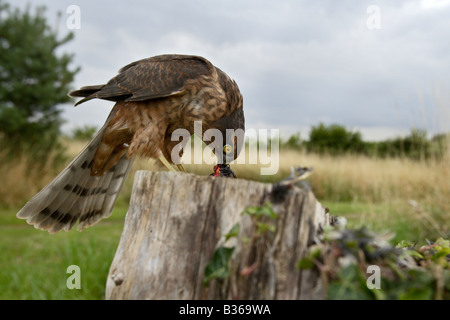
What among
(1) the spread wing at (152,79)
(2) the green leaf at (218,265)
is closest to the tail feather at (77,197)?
(1) the spread wing at (152,79)

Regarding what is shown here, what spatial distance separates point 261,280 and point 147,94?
2063mm

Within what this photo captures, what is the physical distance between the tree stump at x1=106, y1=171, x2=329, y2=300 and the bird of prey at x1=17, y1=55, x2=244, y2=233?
1.24 meters

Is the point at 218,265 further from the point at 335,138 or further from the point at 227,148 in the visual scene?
the point at 335,138

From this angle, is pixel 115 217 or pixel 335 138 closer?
pixel 115 217

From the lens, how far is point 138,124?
3.04 m

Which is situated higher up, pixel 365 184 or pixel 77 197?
pixel 365 184

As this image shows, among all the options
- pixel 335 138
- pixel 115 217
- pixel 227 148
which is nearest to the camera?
pixel 227 148

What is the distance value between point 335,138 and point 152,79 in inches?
833

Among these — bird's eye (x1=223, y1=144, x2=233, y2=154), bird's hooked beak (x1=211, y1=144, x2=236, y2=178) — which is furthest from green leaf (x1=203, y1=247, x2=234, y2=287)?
bird's eye (x1=223, y1=144, x2=233, y2=154)

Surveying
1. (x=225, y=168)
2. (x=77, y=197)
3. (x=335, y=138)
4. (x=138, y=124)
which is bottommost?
(x=77, y=197)

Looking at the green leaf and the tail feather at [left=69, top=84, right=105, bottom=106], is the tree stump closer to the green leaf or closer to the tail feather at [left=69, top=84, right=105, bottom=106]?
the green leaf

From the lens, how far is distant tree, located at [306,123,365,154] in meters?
22.5

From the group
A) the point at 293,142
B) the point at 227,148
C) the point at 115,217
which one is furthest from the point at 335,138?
the point at 227,148

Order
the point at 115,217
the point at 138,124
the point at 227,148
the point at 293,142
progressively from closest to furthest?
the point at 138,124 < the point at 227,148 < the point at 115,217 < the point at 293,142
